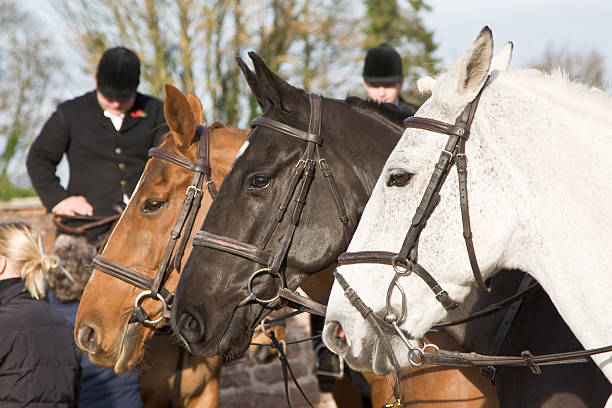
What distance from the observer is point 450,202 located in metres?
2.25

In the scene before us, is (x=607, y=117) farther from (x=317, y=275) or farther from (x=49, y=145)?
(x=49, y=145)

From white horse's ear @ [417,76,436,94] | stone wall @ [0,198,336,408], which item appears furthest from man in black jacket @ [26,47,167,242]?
white horse's ear @ [417,76,436,94]

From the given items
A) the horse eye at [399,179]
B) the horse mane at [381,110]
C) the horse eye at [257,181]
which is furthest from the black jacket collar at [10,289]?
the horse eye at [399,179]

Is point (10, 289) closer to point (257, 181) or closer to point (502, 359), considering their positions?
point (257, 181)

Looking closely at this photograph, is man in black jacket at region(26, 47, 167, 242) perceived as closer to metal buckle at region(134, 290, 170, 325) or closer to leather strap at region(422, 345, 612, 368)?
metal buckle at region(134, 290, 170, 325)

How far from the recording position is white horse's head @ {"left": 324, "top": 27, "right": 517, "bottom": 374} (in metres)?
Answer: 2.23

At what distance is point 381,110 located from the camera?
340 cm

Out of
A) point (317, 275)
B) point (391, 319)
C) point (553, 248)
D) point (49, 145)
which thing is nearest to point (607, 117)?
point (553, 248)

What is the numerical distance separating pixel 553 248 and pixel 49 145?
421cm

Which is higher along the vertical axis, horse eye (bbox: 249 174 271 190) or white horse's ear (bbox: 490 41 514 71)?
white horse's ear (bbox: 490 41 514 71)

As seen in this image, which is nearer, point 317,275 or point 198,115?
point 317,275

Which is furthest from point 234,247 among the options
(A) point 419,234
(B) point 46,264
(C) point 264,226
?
(B) point 46,264

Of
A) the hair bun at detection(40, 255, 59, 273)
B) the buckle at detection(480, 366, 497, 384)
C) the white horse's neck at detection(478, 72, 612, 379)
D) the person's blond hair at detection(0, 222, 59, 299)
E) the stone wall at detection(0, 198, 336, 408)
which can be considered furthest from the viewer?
the stone wall at detection(0, 198, 336, 408)

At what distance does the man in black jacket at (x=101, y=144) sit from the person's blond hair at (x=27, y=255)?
3.26 ft
